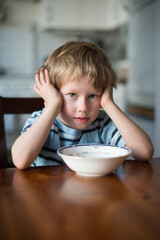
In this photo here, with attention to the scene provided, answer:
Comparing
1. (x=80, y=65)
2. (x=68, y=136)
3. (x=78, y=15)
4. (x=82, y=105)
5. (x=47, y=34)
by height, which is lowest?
(x=68, y=136)

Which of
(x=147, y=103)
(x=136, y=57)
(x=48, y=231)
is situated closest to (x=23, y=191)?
(x=48, y=231)

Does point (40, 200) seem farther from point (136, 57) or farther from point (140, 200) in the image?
point (136, 57)

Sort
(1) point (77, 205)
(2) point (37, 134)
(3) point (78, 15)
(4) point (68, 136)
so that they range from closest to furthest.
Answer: (1) point (77, 205)
(2) point (37, 134)
(4) point (68, 136)
(3) point (78, 15)

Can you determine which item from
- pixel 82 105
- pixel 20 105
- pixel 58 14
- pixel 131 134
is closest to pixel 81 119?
pixel 82 105

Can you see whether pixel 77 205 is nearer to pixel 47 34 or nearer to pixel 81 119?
pixel 81 119

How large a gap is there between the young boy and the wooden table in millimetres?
162

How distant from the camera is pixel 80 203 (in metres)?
0.51

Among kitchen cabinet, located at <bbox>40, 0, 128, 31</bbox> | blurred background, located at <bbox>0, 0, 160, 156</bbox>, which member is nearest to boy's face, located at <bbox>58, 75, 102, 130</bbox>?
blurred background, located at <bbox>0, 0, 160, 156</bbox>

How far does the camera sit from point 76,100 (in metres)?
0.92

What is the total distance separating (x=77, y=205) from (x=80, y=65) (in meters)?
0.52

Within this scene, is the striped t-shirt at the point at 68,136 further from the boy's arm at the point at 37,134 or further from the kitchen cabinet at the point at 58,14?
the kitchen cabinet at the point at 58,14

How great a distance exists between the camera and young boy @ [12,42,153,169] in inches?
34.7

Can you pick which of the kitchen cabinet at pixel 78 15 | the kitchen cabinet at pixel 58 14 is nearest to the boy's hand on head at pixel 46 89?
the kitchen cabinet at pixel 78 15

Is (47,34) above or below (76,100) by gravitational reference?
above
